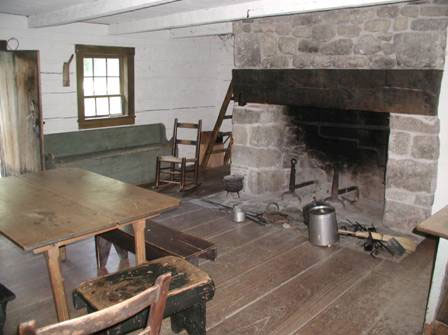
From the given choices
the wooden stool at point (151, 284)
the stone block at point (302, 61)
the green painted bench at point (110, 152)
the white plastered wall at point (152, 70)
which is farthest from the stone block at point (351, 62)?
the white plastered wall at point (152, 70)

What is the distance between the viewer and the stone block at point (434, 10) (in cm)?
348

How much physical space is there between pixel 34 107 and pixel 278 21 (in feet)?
9.50

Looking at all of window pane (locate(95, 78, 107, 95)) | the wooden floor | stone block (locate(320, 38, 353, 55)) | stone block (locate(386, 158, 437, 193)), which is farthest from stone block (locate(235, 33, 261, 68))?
window pane (locate(95, 78, 107, 95))

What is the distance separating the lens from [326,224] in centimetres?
376

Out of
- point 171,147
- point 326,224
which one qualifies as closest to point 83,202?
point 326,224

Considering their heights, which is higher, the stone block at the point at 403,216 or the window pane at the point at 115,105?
the window pane at the point at 115,105

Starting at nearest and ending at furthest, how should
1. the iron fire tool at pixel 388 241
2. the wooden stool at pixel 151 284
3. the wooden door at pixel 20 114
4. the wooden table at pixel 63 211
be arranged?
the wooden stool at pixel 151 284, the wooden table at pixel 63 211, the iron fire tool at pixel 388 241, the wooden door at pixel 20 114

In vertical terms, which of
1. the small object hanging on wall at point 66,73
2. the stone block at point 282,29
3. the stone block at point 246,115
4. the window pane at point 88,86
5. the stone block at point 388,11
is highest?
the stone block at point 388,11

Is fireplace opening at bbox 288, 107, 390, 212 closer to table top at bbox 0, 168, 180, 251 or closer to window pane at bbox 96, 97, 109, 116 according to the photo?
table top at bbox 0, 168, 180, 251

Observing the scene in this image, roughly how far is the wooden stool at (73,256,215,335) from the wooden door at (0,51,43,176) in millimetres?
3081

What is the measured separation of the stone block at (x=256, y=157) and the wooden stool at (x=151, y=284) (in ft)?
9.50

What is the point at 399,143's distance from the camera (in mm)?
3943

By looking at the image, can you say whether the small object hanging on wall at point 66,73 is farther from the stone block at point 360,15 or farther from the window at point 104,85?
the stone block at point 360,15

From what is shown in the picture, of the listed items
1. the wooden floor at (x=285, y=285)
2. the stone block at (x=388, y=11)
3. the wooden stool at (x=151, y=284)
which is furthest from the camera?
the stone block at (x=388, y=11)
